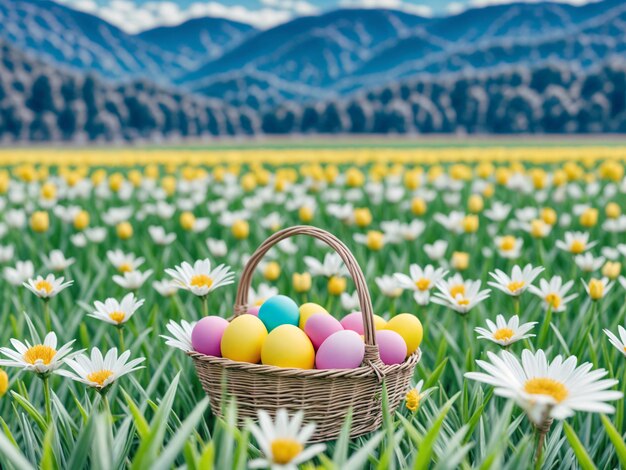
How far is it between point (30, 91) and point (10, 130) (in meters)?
3.58

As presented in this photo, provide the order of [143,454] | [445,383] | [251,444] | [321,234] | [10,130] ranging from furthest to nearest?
[10,130]
[445,383]
[321,234]
[251,444]
[143,454]

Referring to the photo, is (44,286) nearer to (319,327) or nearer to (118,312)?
(118,312)

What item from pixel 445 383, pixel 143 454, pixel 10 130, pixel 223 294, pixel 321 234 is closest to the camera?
pixel 143 454

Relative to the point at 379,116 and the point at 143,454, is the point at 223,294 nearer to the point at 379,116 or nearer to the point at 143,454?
Answer: the point at 143,454

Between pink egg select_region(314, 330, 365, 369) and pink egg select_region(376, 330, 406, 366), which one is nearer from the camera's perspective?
pink egg select_region(314, 330, 365, 369)

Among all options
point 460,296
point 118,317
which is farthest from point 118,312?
point 460,296

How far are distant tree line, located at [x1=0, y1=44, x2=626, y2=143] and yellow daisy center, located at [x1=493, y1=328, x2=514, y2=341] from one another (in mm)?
46718

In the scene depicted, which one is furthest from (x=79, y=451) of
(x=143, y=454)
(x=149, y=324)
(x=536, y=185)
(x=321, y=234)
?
(x=536, y=185)

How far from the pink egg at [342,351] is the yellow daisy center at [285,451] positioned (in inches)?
20.1

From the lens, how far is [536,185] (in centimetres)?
577

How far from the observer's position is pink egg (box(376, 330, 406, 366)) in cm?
174

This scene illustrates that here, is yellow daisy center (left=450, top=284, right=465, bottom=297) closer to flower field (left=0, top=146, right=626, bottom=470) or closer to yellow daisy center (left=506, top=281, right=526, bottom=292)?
flower field (left=0, top=146, right=626, bottom=470)

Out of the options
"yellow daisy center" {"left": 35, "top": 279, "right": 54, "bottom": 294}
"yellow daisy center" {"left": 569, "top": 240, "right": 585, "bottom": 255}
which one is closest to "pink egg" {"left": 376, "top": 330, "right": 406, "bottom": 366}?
"yellow daisy center" {"left": 35, "top": 279, "right": 54, "bottom": 294}

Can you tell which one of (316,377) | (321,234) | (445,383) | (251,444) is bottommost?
(445,383)
